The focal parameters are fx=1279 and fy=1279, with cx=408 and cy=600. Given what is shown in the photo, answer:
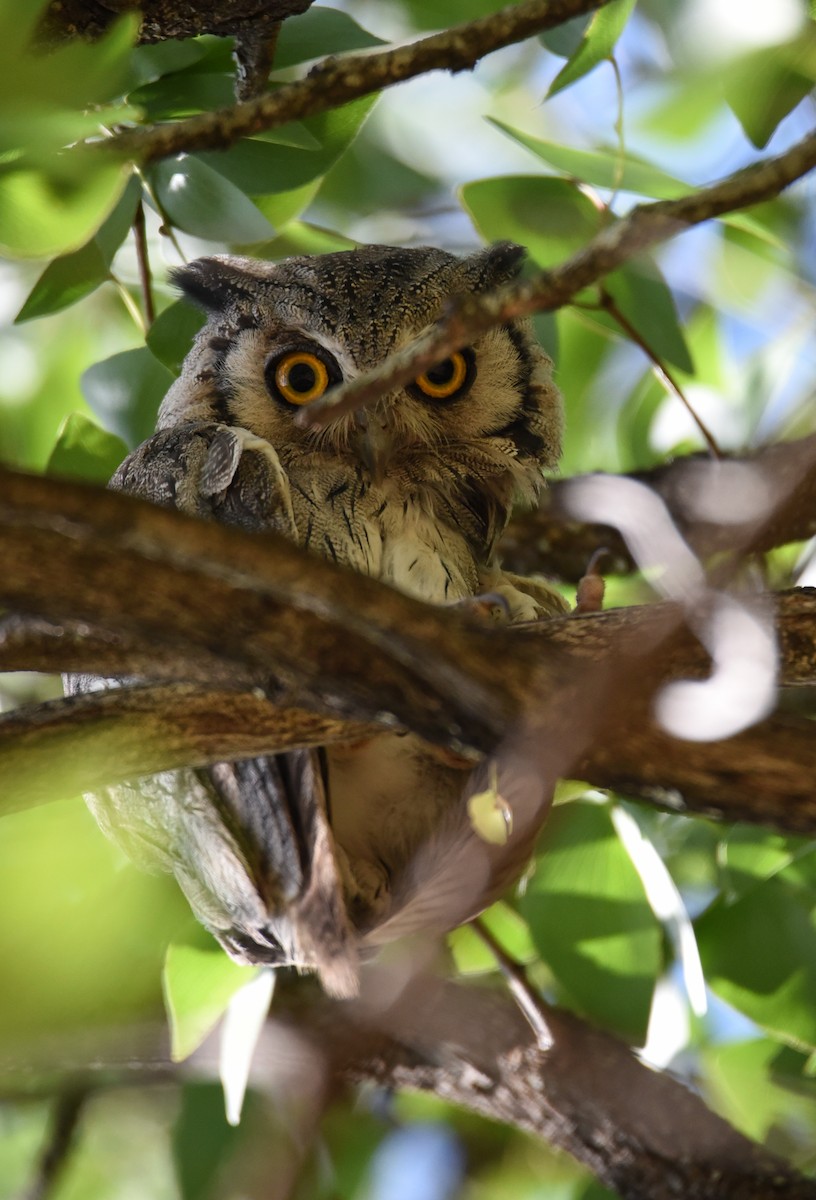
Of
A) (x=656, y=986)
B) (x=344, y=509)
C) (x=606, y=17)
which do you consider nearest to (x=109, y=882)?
(x=344, y=509)

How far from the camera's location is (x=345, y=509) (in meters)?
1.95

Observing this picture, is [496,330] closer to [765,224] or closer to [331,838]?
[765,224]

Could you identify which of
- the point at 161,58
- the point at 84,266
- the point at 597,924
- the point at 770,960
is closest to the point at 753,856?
the point at 770,960

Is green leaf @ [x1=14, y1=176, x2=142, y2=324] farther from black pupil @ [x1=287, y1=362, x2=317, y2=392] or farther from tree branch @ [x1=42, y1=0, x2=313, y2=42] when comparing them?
black pupil @ [x1=287, y1=362, x2=317, y2=392]

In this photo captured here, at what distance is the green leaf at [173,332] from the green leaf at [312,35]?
0.45 m

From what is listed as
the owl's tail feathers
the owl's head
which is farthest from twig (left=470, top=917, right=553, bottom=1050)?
the owl's head

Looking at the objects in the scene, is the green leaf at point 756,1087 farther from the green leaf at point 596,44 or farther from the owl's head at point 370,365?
the green leaf at point 596,44

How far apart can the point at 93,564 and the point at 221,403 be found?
1078 millimetres

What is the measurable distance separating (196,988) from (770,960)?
906 millimetres

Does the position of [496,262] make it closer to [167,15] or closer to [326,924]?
[167,15]

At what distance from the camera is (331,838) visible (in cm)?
162

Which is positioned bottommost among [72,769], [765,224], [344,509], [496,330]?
[72,769]

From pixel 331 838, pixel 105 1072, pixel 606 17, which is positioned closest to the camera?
pixel 331 838

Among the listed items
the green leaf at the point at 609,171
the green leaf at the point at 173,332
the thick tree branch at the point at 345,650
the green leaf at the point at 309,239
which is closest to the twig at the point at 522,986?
the thick tree branch at the point at 345,650
